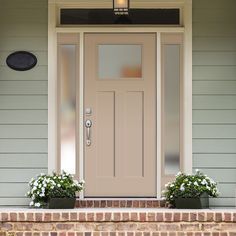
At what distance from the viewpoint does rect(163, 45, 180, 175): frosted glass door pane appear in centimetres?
668

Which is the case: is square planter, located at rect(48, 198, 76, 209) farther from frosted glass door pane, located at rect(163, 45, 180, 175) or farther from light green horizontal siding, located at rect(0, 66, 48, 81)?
light green horizontal siding, located at rect(0, 66, 48, 81)

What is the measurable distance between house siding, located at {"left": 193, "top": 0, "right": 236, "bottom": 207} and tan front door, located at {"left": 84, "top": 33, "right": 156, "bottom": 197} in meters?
0.49

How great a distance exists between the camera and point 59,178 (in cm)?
625

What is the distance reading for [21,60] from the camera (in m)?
6.62

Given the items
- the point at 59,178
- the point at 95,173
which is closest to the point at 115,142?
the point at 95,173

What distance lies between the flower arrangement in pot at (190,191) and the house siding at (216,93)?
10.7 inches

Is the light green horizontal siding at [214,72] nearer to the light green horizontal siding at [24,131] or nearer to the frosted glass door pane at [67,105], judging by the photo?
the frosted glass door pane at [67,105]

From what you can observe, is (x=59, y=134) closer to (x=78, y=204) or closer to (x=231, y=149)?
(x=78, y=204)

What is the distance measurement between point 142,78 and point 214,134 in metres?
0.99

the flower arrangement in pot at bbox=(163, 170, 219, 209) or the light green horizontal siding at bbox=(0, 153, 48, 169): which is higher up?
the light green horizontal siding at bbox=(0, 153, 48, 169)

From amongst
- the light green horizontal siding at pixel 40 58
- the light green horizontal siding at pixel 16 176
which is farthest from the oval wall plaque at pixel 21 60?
the light green horizontal siding at pixel 16 176

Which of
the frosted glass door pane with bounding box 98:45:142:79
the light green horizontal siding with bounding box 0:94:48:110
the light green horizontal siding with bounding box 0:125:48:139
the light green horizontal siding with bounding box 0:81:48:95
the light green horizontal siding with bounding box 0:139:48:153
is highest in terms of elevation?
the frosted glass door pane with bounding box 98:45:142:79

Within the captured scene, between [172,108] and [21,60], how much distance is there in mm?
1720

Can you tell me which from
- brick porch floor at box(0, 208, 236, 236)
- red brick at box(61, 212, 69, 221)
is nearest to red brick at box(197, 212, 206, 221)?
brick porch floor at box(0, 208, 236, 236)
